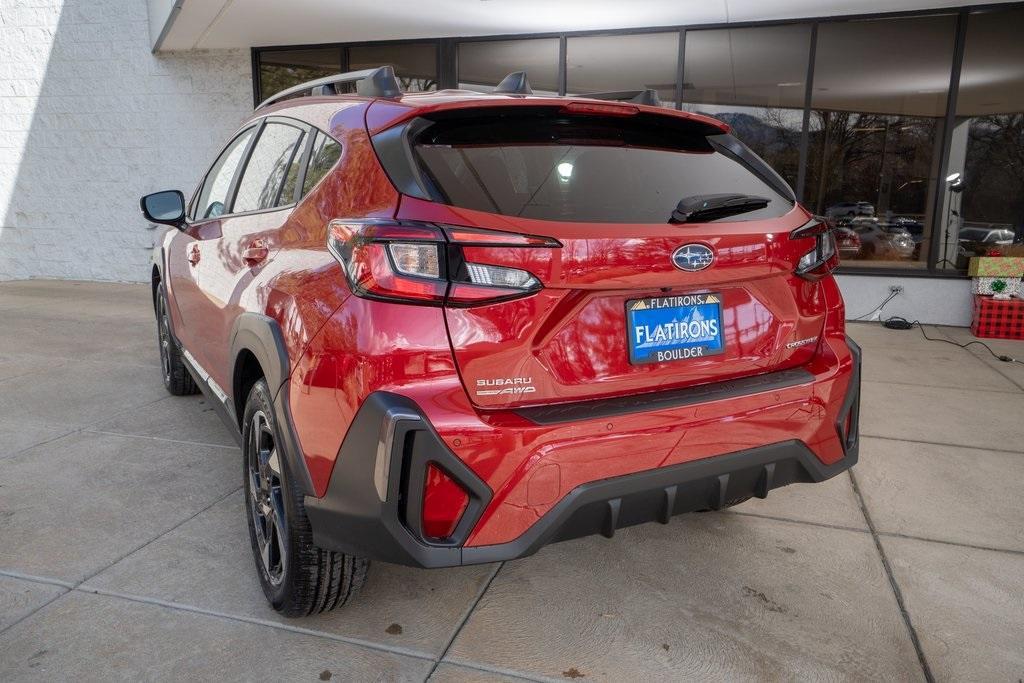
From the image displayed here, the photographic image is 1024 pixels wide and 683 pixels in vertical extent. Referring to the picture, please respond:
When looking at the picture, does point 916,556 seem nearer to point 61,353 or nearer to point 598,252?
point 598,252

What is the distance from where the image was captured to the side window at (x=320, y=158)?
2.27m

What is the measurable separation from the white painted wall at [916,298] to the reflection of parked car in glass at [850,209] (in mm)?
775

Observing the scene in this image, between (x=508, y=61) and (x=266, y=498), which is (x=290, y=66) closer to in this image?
(x=508, y=61)

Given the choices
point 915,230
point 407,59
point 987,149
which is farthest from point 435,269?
point 407,59

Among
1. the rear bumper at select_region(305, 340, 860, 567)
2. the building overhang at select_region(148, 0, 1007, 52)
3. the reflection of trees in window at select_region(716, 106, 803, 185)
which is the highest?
the building overhang at select_region(148, 0, 1007, 52)

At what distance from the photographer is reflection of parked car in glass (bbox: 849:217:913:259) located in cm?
809

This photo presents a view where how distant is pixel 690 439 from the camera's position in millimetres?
2059

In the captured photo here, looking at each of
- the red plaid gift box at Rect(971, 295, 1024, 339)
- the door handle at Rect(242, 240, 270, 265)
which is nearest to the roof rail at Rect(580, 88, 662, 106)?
the door handle at Rect(242, 240, 270, 265)

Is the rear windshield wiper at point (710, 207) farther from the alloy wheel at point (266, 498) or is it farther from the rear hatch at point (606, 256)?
the alloy wheel at point (266, 498)

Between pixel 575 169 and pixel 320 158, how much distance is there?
0.83 m

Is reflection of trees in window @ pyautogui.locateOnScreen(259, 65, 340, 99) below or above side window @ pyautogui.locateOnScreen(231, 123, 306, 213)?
above

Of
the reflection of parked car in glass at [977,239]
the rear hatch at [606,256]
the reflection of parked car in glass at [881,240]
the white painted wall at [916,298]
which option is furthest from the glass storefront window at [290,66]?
the rear hatch at [606,256]

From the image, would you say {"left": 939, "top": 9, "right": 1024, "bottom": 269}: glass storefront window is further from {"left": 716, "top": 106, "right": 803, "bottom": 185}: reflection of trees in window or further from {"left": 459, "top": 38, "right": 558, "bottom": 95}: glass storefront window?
{"left": 459, "top": 38, "right": 558, "bottom": 95}: glass storefront window

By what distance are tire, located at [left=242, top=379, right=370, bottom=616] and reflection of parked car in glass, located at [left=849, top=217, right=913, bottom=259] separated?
7.47 m
